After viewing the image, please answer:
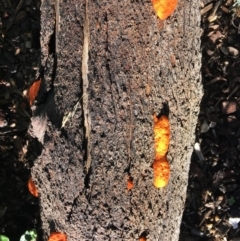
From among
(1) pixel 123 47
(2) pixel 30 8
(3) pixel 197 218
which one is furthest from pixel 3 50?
(3) pixel 197 218

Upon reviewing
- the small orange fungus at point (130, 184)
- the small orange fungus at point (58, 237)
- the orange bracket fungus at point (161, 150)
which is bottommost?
the small orange fungus at point (58, 237)

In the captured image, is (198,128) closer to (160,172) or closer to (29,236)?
(160,172)

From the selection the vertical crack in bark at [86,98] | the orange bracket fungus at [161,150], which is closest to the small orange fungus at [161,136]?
the orange bracket fungus at [161,150]

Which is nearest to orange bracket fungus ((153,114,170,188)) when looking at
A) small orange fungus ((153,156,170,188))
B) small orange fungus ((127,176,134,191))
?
small orange fungus ((153,156,170,188))

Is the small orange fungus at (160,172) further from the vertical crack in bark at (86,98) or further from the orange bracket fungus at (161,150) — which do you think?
the vertical crack in bark at (86,98)

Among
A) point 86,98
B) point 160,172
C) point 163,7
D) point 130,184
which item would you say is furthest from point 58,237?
point 163,7

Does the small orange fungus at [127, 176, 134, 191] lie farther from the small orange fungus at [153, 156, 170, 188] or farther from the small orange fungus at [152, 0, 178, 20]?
the small orange fungus at [152, 0, 178, 20]
